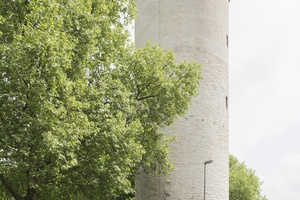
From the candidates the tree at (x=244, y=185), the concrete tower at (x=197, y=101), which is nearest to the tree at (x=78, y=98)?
the concrete tower at (x=197, y=101)

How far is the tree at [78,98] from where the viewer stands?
15.2 m

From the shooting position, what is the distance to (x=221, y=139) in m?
27.3

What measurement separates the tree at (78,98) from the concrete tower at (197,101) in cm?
297

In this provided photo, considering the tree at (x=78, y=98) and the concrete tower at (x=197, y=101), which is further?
the concrete tower at (x=197, y=101)

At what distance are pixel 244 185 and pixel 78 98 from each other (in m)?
34.1

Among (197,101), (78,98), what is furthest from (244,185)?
(78,98)

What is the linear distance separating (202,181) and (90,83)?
9.89 metres

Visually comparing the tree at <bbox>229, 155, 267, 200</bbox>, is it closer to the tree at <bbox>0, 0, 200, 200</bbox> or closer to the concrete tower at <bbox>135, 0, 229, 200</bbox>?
the concrete tower at <bbox>135, 0, 229, 200</bbox>

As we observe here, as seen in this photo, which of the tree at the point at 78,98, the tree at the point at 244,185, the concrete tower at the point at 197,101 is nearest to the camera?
the tree at the point at 78,98

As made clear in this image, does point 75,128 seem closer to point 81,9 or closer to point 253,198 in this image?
point 81,9

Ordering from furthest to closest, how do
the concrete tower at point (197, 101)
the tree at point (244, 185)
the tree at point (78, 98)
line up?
the tree at point (244, 185)
the concrete tower at point (197, 101)
the tree at point (78, 98)

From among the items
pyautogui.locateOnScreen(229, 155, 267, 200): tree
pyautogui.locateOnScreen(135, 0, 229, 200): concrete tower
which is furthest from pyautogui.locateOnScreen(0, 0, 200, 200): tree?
pyautogui.locateOnScreen(229, 155, 267, 200): tree

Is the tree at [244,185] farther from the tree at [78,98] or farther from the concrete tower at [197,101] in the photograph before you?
the tree at [78,98]

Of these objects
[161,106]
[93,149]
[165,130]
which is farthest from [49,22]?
[165,130]
